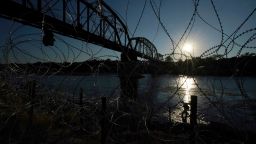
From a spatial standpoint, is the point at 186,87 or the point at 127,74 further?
the point at 186,87

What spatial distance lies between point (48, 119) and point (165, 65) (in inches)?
289

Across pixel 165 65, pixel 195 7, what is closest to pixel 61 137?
pixel 165 65

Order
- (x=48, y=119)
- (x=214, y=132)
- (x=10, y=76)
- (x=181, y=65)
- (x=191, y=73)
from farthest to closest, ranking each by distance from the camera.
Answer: (x=214, y=132)
(x=48, y=119)
(x=10, y=76)
(x=181, y=65)
(x=191, y=73)

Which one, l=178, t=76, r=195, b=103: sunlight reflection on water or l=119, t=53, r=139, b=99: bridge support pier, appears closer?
l=178, t=76, r=195, b=103: sunlight reflection on water

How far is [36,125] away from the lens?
9.75m

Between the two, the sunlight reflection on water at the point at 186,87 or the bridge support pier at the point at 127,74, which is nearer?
the sunlight reflection on water at the point at 186,87

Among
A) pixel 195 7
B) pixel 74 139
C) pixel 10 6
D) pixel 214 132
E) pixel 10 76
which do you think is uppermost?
pixel 10 6

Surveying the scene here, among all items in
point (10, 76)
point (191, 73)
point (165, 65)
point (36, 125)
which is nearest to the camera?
point (191, 73)

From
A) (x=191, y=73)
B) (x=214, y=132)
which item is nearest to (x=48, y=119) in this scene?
(x=191, y=73)

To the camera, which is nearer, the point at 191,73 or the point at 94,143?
the point at 191,73

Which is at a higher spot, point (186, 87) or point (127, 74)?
point (127, 74)

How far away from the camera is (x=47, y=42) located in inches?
392

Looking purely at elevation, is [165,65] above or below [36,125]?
above

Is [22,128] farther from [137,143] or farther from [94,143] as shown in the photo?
[137,143]
